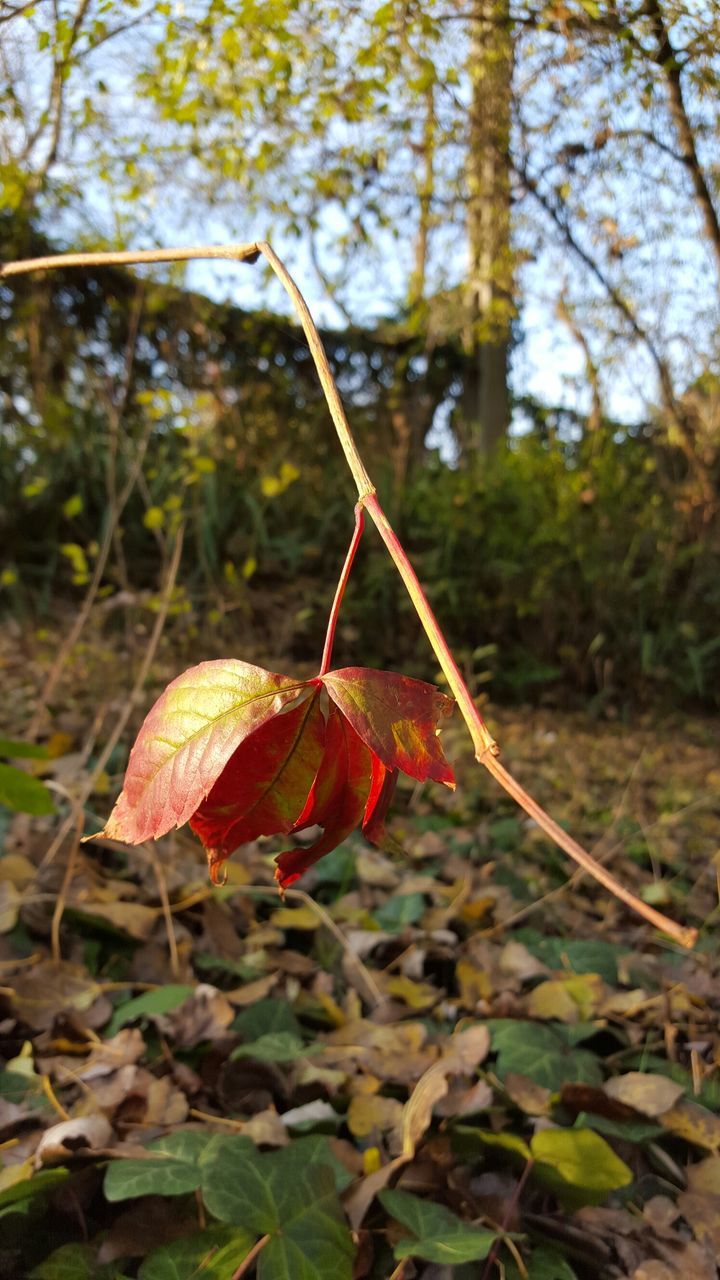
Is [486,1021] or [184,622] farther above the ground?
[184,622]

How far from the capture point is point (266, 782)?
42 cm

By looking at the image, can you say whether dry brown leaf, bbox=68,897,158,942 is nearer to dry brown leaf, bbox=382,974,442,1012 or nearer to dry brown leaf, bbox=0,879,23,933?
dry brown leaf, bbox=0,879,23,933

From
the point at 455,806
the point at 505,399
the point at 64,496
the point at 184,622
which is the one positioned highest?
the point at 505,399

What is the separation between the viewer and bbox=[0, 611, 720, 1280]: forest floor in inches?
29.5

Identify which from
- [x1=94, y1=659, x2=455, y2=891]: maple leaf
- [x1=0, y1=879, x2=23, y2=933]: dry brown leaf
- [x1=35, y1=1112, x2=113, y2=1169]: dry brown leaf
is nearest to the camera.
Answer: [x1=94, y1=659, x2=455, y2=891]: maple leaf

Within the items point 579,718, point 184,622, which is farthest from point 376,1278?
point 579,718

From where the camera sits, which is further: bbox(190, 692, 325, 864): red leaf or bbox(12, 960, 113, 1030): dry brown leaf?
bbox(12, 960, 113, 1030): dry brown leaf

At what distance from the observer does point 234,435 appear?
391 cm

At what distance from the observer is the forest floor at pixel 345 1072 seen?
748 mm

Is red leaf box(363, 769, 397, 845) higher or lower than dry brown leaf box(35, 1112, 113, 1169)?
higher

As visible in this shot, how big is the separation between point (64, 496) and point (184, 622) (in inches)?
37.0

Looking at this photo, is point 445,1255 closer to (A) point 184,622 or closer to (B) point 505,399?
(A) point 184,622

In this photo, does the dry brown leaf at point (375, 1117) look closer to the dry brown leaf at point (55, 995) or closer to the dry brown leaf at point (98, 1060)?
the dry brown leaf at point (98, 1060)

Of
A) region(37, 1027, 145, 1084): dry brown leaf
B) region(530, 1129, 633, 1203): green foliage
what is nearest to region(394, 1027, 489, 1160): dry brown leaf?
region(530, 1129, 633, 1203): green foliage
